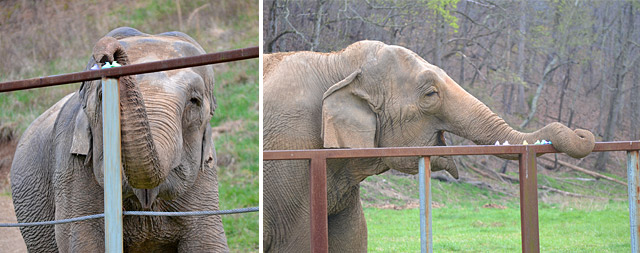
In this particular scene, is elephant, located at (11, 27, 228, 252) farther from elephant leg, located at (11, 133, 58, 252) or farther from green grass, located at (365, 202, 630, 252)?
green grass, located at (365, 202, 630, 252)

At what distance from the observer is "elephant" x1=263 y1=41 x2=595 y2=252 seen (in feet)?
14.9

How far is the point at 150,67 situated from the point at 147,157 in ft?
1.77

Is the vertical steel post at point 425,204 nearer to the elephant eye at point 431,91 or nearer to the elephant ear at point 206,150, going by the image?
the elephant ear at point 206,150

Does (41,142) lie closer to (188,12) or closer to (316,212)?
(316,212)

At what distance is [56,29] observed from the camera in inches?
443

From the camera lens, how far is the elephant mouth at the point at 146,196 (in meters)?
3.25

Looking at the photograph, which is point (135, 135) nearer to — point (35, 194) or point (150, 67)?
point (150, 67)

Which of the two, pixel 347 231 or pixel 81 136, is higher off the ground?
pixel 81 136

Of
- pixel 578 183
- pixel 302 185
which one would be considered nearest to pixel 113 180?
pixel 302 185

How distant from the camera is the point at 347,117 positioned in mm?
4586

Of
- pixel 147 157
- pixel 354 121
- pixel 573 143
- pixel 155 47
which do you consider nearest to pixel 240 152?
pixel 354 121

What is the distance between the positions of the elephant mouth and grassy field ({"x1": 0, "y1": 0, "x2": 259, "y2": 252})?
5.51 m

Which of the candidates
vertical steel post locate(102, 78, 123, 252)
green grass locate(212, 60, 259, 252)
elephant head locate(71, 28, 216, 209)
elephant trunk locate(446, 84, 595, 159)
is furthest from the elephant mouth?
green grass locate(212, 60, 259, 252)

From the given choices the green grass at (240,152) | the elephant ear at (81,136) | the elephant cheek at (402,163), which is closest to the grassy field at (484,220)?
the green grass at (240,152)
